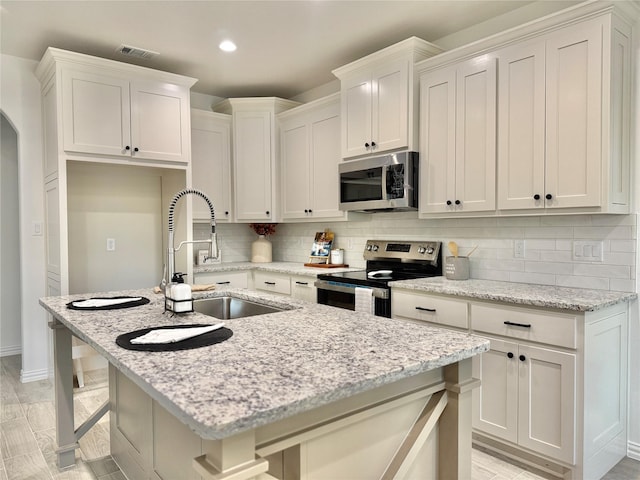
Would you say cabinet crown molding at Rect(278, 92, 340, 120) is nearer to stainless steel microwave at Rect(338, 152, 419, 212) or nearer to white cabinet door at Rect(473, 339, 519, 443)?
stainless steel microwave at Rect(338, 152, 419, 212)

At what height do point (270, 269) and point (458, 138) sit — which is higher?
point (458, 138)

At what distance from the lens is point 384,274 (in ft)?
11.2

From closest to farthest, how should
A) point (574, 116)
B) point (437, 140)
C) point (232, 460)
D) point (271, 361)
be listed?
point (232, 460)
point (271, 361)
point (574, 116)
point (437, 140)

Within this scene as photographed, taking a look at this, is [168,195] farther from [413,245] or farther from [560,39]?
[560,39]

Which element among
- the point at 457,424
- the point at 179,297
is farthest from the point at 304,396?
the point at 179,297

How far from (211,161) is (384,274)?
2.14 metres

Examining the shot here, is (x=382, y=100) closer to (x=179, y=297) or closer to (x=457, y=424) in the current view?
(x=179, y=297)

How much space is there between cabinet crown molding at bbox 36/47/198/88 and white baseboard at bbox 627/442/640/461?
13.1 ft

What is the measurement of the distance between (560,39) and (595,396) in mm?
1858

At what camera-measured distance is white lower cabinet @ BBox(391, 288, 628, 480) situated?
2.15 meters

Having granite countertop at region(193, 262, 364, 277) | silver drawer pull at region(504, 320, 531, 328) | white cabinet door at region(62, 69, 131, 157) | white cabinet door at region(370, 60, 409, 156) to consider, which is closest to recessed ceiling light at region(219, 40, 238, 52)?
white cabinet door at region(62, 69, 131, 157)

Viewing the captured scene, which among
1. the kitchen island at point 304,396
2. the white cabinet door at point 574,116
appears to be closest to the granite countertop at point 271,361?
the kitchen island at point 304,396

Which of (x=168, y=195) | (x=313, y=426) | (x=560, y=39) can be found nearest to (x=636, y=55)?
(x=560, y=39)

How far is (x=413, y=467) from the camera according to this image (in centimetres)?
141
